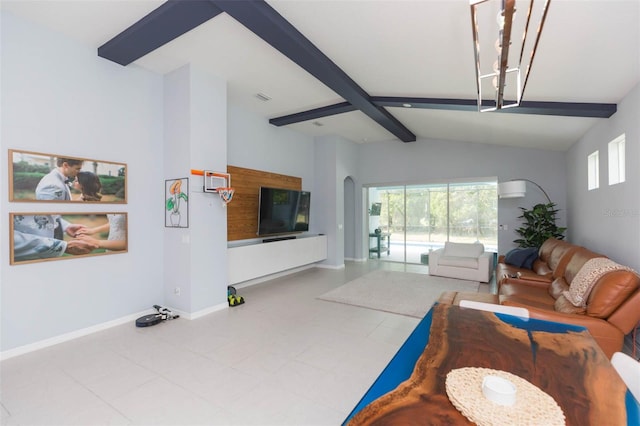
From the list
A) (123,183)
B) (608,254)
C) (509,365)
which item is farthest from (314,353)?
(608,254)

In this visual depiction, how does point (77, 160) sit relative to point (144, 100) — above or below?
below

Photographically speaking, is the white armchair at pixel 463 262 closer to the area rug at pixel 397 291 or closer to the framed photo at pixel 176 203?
the area rug at pixel 397 291

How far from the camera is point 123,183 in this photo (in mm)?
3646

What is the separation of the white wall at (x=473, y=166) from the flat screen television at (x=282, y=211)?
8.36 feet

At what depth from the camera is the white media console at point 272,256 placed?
193 inches

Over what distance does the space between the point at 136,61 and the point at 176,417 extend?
396 cm

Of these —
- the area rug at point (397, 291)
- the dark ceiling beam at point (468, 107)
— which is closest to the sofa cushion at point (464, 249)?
the area rug at point (397, 291)

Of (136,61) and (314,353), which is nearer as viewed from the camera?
(314,353)

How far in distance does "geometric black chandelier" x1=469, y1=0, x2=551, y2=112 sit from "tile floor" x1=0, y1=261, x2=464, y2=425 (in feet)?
7.87

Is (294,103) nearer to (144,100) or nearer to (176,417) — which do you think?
(144,100)

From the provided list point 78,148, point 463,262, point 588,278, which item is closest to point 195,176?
point 78,148

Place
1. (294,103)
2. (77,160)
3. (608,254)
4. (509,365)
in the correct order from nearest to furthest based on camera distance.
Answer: (509,365) < (77,160) < (608,254) < (294,103)

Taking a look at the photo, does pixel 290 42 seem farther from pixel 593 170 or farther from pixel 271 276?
pixel 593 170

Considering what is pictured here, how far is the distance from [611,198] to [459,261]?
2.86 metres
